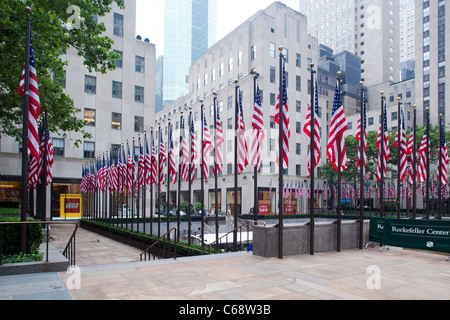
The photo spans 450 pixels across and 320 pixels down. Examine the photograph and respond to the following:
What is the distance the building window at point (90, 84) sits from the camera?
48019mm

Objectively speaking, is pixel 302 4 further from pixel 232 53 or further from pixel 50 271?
pixel 50 271

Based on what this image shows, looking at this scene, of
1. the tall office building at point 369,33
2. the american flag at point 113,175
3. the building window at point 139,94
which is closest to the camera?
the american flag at point 113,175

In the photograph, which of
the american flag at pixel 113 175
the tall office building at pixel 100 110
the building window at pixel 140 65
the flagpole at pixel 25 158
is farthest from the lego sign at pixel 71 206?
the flagpole at pixel 25 158

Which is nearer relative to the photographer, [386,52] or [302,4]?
[386,52]

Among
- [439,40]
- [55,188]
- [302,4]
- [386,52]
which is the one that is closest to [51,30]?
[55,188]

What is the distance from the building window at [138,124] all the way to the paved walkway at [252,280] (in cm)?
4049

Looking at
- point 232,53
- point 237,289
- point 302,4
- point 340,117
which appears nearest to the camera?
point 237,289

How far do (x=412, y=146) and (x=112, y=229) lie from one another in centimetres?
2401

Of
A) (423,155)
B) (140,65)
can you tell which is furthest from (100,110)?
(423,155)

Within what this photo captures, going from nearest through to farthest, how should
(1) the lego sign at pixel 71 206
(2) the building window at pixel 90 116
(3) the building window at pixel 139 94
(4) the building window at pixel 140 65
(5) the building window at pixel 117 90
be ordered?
(1) the lego sign at pixel 71 206 < (2) the building window at pixel 90 116 < (5) the building window at pixel 117 90 < (3) the building window at pixel 139 94 < (4) the building window at pixel 140 65

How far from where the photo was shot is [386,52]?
10831 cm

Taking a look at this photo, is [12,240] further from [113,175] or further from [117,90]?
[117,90]

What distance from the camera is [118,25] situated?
167 ft

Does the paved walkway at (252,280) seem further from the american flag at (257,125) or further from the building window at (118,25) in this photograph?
the building window at (118,25)
